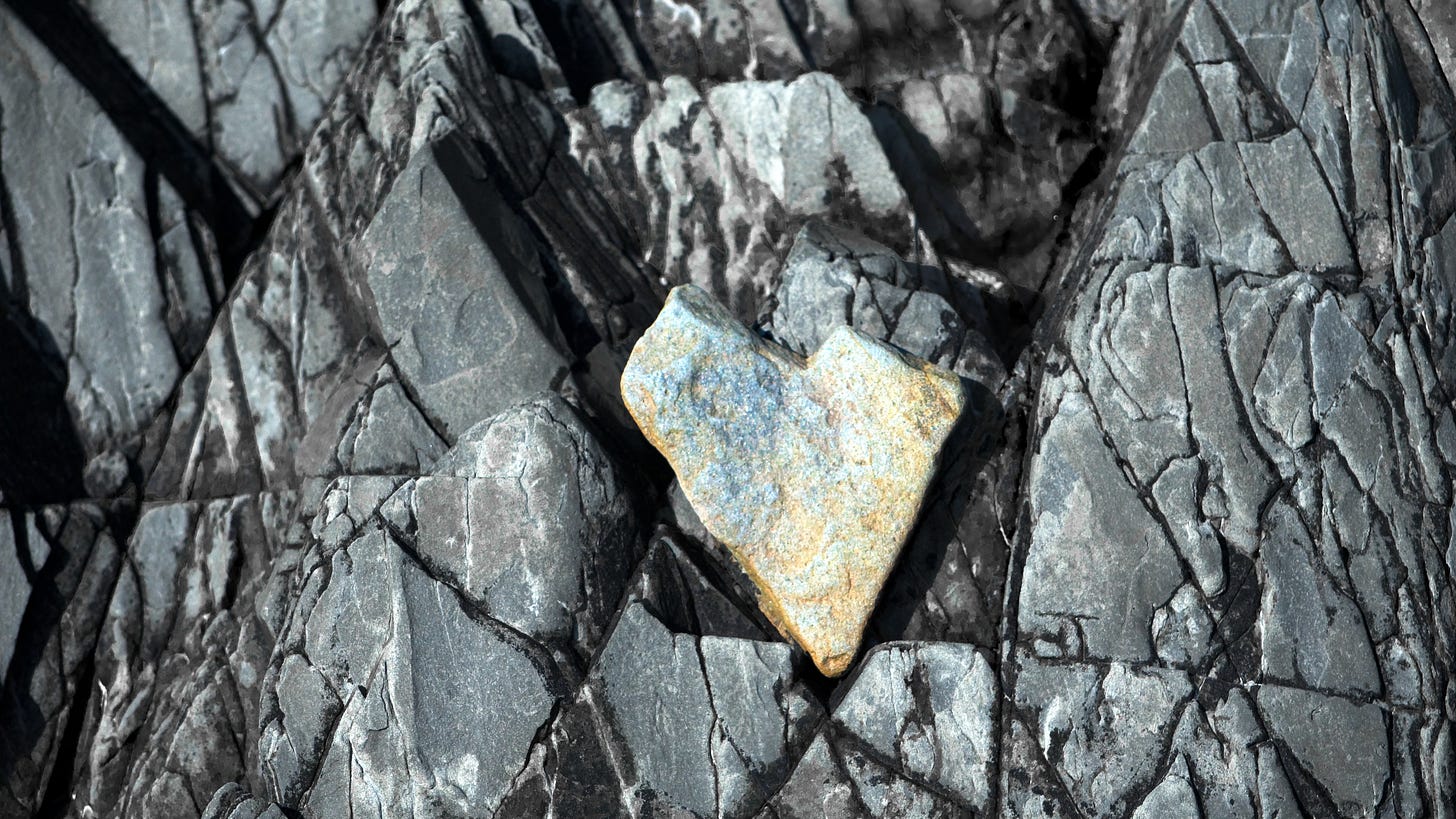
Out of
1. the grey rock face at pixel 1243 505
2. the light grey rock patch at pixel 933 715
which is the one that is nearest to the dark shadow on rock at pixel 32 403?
the light grey rock patch at pixel 933 715

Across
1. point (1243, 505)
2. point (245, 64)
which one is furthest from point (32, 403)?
point (1243, 505)

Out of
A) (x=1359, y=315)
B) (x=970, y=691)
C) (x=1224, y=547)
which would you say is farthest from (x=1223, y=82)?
(x=970, y=691)

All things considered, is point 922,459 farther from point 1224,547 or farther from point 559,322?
point 559,322

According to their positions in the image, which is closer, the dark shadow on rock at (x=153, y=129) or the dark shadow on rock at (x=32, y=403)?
the dark shadow on rock at (x=32, y=403)

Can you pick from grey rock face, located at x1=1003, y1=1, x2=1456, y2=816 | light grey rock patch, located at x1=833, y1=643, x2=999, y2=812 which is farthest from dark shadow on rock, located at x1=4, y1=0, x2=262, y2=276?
grey rock face, located at x1=1003, y1=1, x2=1456, y2=816

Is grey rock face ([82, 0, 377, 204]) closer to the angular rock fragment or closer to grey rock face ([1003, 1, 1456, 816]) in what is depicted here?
the angular rock fragment

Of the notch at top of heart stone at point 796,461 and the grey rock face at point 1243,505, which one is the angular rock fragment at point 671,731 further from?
the grey rock face at point 1243,505

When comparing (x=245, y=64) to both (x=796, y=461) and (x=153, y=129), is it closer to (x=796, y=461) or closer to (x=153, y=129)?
(x=153, y=129)
